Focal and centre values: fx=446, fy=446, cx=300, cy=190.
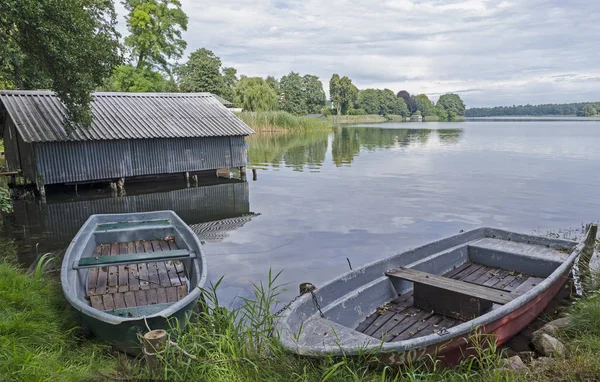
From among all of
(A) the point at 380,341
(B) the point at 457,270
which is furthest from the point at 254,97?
(A) the point at 380,341

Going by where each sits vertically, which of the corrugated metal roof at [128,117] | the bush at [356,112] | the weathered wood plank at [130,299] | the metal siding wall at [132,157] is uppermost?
the bush at [356,112]

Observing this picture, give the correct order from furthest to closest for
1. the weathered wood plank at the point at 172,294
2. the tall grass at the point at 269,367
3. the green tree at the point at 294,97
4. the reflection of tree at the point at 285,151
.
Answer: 1. the green tree at the point at 294,97
2. the reflection of tree at the point at 285,151
3. the weathered wood plank at the point at 172,294
4. the tall grass at the point at 269,367

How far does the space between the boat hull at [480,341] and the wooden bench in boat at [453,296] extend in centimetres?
32

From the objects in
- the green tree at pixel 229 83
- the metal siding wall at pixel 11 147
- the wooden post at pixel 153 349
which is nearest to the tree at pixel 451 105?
the green tree at pixel 229 83

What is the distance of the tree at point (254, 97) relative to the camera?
6166cm

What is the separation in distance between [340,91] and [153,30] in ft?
235

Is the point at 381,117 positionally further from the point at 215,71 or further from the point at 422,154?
the point at 422,154

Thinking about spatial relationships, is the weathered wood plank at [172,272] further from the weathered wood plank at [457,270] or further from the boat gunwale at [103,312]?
the weathered wood plank at [457,270]

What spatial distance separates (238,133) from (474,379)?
63.6 feet

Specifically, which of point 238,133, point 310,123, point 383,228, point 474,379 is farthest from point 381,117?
point 474,379

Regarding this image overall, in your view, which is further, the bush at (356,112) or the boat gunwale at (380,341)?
the bush at (356,112)

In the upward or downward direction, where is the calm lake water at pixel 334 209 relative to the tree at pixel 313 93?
downward

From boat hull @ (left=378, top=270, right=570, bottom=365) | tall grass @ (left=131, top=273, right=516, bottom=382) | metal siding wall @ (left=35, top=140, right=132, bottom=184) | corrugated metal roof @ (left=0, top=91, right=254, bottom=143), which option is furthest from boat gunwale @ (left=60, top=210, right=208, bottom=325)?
corrugated metal roof @ (left=0, top=91, right=254, bottom=143)

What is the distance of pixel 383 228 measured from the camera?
13.9 meters
